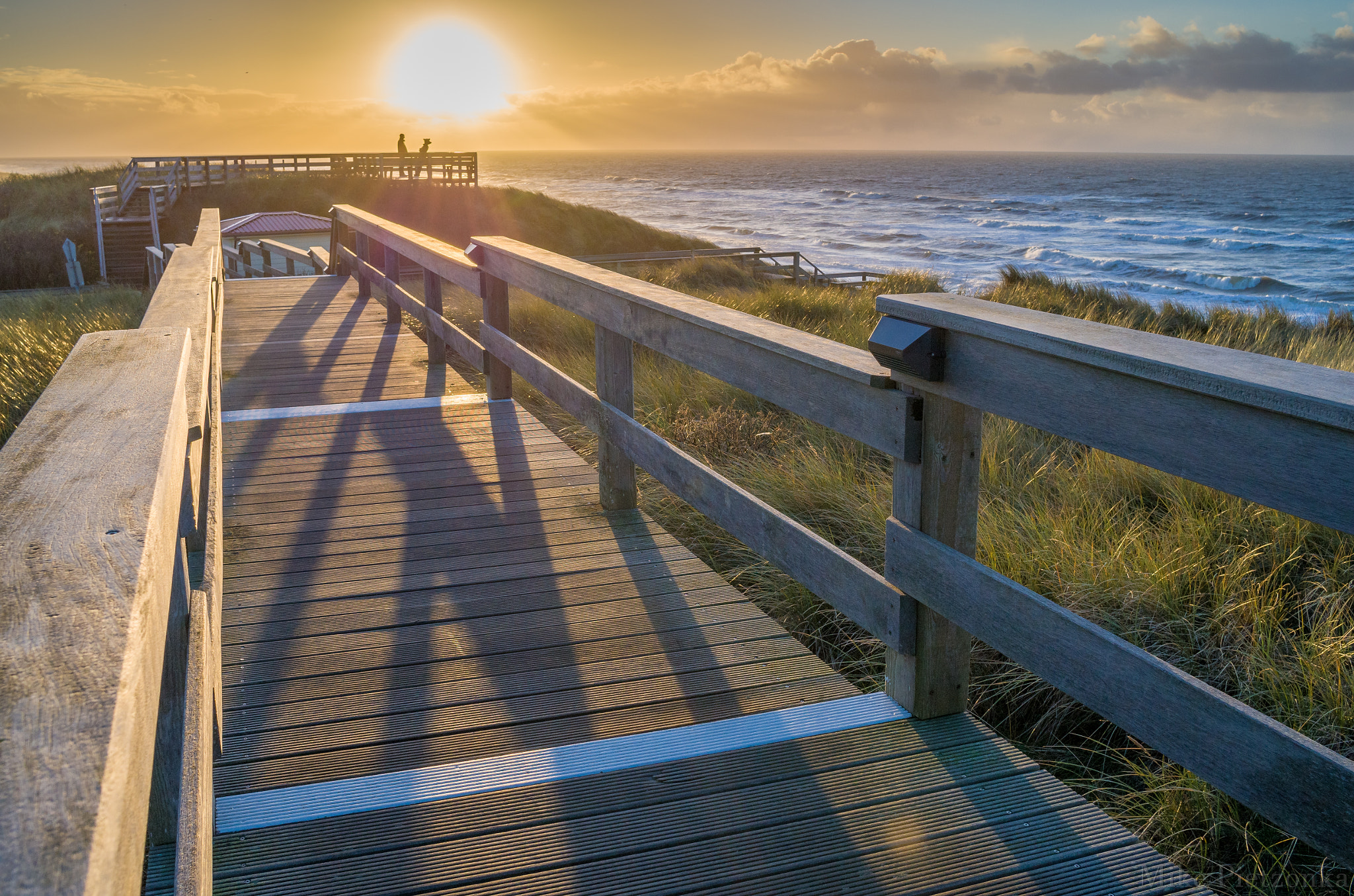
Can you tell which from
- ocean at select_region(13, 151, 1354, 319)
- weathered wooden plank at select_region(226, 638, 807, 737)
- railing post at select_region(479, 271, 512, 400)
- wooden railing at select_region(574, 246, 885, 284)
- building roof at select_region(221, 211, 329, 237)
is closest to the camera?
weathered wooden plank at select_region(226, 638, 807, 737)

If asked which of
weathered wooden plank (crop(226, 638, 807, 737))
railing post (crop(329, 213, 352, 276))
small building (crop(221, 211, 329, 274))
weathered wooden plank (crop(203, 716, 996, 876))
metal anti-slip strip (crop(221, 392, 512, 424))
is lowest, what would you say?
weathered wooden plank (crop(203, 716, 996, 876))

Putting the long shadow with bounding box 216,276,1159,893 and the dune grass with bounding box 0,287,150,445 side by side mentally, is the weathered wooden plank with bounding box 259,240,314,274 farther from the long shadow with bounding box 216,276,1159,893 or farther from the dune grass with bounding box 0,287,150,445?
the long shadow with bounding box 216,276,1159,893

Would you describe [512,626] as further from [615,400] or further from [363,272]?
[363,272]

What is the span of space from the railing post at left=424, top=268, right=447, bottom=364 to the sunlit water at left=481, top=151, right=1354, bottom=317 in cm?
1002

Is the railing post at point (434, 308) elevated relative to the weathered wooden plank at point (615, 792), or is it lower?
elevated

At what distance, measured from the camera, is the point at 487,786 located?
2.18 metres

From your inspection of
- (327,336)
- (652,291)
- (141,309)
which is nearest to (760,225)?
(141,309)

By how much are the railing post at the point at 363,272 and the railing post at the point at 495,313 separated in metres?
4.30

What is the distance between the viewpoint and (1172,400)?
147 centimetres

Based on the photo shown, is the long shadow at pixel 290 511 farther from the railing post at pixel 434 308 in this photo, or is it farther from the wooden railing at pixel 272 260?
the wooden railing at pixel 272 260

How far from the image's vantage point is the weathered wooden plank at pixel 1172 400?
128 cm

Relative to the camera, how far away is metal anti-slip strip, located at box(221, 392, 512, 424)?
5402mm

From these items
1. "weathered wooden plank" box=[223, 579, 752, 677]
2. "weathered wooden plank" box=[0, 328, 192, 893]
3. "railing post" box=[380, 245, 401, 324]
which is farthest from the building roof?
"weathered wooden plank" box=[0, 328, 192, 893]

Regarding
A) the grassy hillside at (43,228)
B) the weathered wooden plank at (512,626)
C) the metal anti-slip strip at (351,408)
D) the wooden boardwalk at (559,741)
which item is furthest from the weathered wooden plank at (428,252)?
the grassy hillside at (43,228)
